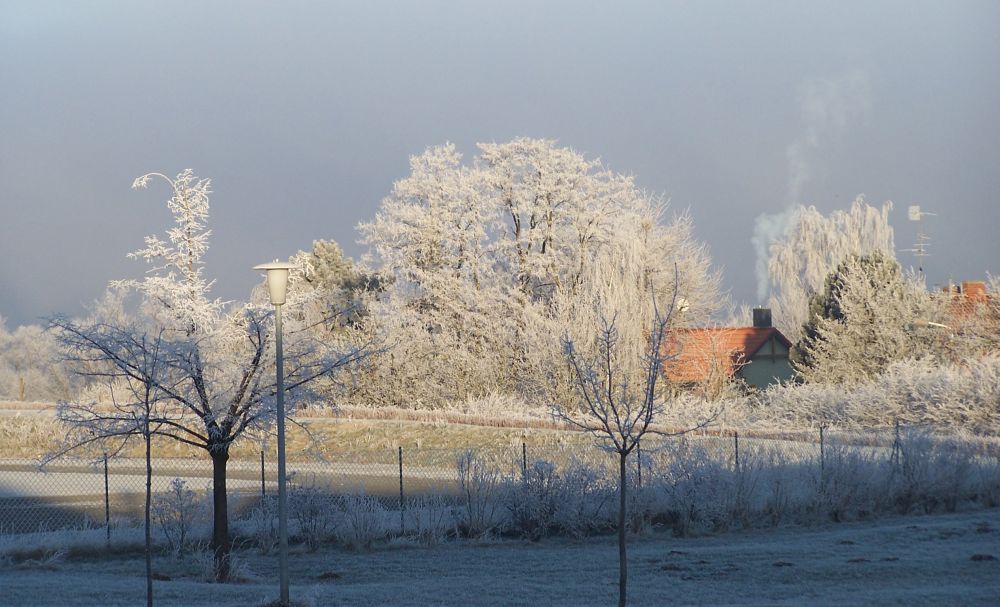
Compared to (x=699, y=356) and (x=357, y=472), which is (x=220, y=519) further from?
(x=699, y=356)

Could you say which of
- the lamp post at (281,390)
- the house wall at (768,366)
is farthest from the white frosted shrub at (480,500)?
the house wall at (768,366)

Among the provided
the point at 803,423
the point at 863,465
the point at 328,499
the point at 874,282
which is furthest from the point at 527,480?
the point at 874,282

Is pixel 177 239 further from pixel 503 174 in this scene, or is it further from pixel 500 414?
pixel 503 174

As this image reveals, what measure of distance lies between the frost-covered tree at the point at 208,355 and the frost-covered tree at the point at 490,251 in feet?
79.8

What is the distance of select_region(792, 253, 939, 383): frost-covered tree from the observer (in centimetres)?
3572

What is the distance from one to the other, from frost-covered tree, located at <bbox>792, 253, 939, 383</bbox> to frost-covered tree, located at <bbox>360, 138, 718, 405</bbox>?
21.2ft

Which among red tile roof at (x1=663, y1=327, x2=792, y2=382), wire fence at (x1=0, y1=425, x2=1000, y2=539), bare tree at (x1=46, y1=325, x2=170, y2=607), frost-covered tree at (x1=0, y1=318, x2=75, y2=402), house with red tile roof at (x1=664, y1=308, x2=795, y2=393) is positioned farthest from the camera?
frost-covered tree at (x1=0, y1=318, x2=75, y2=402)

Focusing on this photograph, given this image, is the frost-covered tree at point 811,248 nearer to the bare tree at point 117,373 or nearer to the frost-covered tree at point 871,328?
the frost-covered tree at point 871,328

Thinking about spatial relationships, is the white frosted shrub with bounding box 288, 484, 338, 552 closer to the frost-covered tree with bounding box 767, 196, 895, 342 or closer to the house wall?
the house wall

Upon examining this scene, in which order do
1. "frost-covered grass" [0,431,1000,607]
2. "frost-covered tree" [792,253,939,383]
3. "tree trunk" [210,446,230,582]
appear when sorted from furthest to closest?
"frost-covered tree" [792,253,939,383], "tree trunk" [210,446,230,582], "frost-covered grass" [0,431,1000,607]

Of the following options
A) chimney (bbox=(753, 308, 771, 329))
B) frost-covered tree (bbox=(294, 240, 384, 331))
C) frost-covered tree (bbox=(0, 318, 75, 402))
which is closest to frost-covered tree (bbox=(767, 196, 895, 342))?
chimney (bbox=(753, 308, 771, 329))

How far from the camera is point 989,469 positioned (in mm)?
19125

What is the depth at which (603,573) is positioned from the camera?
1326 cm

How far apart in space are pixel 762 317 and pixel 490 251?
1487 centimetres
